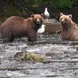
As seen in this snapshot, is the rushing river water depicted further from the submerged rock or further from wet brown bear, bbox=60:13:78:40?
wet brown bear, bbox=60:13:78:40

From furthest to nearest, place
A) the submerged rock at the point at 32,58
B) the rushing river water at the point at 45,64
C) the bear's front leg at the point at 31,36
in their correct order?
the bear's front leg at the point at 31,36
the submerged rock at the point at 32,58
the rushing river water at the point at 45,64

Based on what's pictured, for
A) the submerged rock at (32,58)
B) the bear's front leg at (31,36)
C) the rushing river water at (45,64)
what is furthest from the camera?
the bear's front leg at (31,36)

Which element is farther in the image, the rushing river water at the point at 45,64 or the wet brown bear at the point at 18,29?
the wet brown bear at the point at 18,29

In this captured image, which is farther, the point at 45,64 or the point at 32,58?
the point at 32,58

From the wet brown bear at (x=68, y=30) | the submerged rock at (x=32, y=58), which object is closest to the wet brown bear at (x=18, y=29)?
the wet brown bear at (x=68, y=30)

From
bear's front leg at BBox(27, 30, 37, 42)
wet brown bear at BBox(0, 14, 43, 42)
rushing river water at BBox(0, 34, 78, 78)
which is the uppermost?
wet brown bear at BBox(0, 14, 43, 42)

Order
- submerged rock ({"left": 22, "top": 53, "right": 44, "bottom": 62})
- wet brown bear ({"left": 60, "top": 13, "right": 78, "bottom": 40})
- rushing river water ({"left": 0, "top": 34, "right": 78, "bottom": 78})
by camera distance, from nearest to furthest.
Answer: rushing river water ({"left": 0, "top": 34, "right": 78, "bottom": 78}) → submerged rock ({"left": 22, "top": 53, "right": 44, "bottom": 62}) → wet brown bear ({"left": 60, "top": 13, "right": 78, "bottom": 40})

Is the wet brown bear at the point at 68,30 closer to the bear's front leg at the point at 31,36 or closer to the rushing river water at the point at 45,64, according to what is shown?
the bear's front leg at the point at 31,36

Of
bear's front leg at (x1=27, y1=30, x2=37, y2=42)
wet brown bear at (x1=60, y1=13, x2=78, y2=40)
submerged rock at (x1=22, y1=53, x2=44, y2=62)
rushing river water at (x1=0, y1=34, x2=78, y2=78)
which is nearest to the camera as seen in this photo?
rushing river water at (x1=0, y1=34, x2=78, y2=78)

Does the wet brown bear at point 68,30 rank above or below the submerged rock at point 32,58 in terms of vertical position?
above

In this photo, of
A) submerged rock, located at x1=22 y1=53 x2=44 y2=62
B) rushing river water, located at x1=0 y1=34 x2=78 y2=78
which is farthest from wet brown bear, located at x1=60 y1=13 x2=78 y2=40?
submerged rock, located at x1=22 y1=53 x2=44 y2=62

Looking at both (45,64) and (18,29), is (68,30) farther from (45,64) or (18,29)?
(45,64)

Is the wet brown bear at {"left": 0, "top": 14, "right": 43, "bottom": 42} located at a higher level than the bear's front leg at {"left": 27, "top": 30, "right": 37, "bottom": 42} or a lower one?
higher

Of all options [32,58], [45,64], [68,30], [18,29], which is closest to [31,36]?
[18,29]
